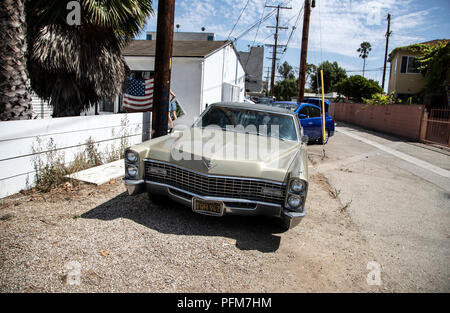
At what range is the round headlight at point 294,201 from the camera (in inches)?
136

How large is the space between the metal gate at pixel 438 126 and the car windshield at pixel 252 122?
12.4m

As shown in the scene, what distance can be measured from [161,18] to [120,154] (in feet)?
10.0

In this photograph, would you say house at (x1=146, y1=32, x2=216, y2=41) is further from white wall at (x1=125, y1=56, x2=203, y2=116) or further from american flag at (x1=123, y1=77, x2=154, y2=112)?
american flag at (x1=123, y1=77, x2=154, y2=112)

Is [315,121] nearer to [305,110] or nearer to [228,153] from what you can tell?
[305,110]

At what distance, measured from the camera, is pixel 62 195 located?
479 cm

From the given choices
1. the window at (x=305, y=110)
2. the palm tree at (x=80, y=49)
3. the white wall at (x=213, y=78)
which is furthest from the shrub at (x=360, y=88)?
the palm tree at (x=80, y=49)

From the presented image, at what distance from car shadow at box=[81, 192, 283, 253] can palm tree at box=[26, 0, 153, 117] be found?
346cm
